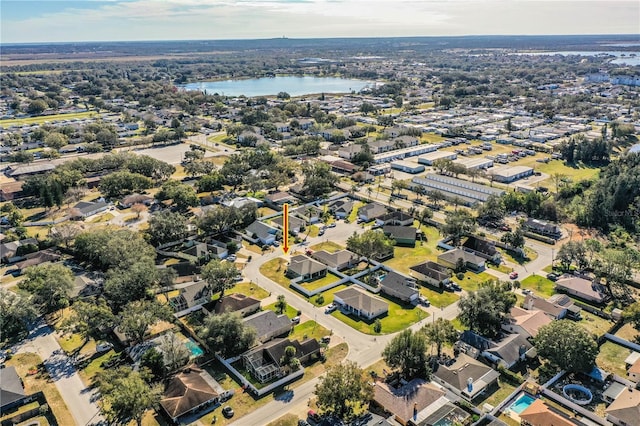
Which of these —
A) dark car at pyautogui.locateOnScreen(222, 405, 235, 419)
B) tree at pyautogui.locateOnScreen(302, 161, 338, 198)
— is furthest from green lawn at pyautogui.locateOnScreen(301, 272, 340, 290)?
tree at pyautogui.locateOnScreen(302, 161, 338, 198)

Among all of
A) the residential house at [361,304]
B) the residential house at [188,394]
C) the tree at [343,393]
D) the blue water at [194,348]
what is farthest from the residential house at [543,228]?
the residential house at [188,394]

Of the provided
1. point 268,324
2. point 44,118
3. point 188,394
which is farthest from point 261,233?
point 44,118

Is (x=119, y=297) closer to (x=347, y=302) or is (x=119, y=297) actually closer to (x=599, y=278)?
→ (x=347, y=302)

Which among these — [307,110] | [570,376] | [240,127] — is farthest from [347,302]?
[307,110]

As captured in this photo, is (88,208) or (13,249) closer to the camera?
(13,249)

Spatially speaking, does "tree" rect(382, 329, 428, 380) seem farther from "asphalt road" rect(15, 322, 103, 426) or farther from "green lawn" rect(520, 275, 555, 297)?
"asphalt road" rect(15, 322, 103, 426)

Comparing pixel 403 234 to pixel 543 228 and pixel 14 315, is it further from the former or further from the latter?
pixel 14 315
